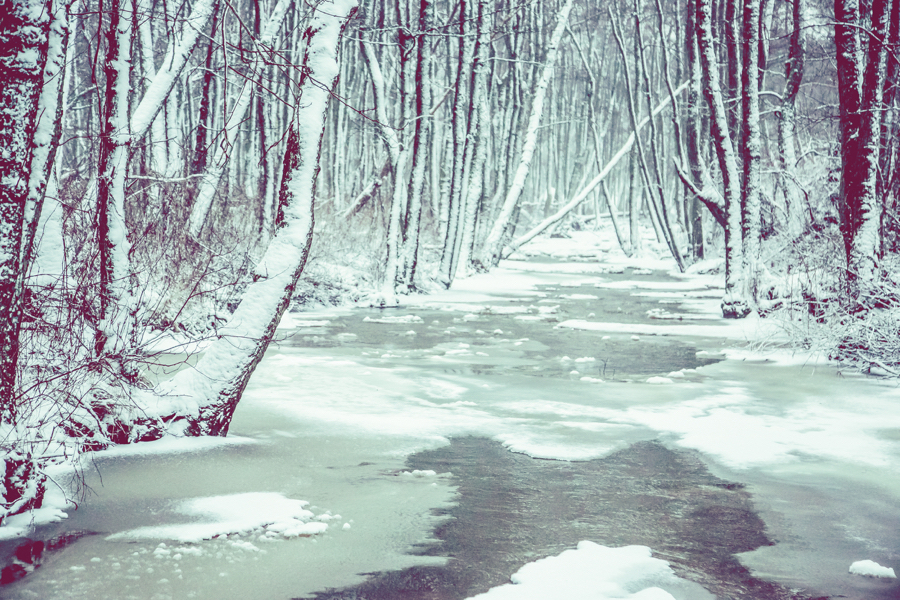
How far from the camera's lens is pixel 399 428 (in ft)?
16.6

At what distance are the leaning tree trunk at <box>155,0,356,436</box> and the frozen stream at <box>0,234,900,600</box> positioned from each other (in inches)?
10.1

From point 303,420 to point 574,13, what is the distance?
2472cm

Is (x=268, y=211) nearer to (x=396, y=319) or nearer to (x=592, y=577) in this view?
(x=396, y=319)

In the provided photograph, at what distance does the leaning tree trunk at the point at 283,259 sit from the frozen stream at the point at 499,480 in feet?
0.85

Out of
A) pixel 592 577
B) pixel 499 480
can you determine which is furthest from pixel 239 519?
pixel 592 577

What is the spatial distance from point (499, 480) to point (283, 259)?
167 centimetres

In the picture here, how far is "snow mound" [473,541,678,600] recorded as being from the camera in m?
2.79

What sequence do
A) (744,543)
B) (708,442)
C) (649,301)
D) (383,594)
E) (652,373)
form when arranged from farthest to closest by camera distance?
(649,301) < (652,373) < (708,442) < (744,543) < (383,594)

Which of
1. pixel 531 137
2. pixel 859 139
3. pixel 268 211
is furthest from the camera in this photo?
pixel 531 137

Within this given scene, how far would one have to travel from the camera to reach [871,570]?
9.84 ft

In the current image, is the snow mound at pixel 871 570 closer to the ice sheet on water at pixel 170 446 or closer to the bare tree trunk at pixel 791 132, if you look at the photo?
the ice sheet on water at pixel 170 446

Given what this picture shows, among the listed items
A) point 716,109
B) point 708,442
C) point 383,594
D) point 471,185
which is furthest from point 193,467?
point 471,185

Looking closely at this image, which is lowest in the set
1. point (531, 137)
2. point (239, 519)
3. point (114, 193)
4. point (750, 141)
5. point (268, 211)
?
point (239, 519)

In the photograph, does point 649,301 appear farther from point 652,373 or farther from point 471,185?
point 652,373
